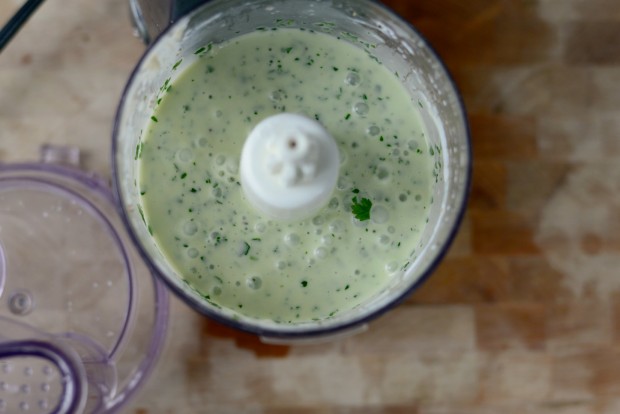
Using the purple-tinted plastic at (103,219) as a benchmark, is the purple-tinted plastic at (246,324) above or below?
below

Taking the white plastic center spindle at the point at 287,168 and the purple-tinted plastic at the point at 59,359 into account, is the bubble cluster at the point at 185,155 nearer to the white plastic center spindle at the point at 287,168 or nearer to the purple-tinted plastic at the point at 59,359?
the white plastic center spindle at the point at 287,168

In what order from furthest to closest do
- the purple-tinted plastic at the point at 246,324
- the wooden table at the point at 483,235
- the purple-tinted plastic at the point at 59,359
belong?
the wooden table at the point at 483,235 → the purple-tinted plastic at the point at 59,359 → the purple-tinted plastic at the point at 246,324

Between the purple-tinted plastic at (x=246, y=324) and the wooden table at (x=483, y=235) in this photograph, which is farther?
the wooden table at (x=483, y=235)

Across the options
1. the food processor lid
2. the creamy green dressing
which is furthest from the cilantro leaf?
the food processor lid

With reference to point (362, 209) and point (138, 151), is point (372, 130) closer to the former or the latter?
point (362, 209)

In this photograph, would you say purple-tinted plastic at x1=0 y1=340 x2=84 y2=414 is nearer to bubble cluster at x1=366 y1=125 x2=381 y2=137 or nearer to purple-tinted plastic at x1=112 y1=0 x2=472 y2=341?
purple-tinted plastic at x1=112 y1=0 x2=472 y2=341

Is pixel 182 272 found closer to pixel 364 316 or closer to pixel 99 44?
pixel 364 316

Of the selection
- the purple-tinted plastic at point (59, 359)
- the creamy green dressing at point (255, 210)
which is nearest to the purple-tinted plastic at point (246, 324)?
the creamy green dressing at point (255, 210)
